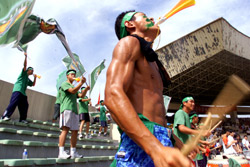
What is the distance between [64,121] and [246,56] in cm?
2044

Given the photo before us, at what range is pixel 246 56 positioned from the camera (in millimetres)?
20000

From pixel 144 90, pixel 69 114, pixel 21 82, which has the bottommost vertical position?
pixel 69 114

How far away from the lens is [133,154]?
122 cm

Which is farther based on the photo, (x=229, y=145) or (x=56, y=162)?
(x=229, y=145)

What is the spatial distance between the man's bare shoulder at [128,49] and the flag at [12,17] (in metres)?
2.18

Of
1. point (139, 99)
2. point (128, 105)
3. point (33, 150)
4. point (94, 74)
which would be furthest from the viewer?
point (94, 74)

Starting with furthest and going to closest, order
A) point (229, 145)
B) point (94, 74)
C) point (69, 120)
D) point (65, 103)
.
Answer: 1. point (229, 145)
2. point (94, 74)
3. point (65, 103)
4. point (69, 120)

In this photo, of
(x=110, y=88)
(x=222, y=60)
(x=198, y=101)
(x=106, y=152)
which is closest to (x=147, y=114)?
(x=110, y=88)

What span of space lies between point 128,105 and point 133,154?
33 cm

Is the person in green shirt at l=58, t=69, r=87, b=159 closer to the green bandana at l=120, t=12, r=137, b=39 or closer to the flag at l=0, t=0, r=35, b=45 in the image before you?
the flag at l=0, t=0, r=35, b=45

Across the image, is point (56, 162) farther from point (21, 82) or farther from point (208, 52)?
point (208, 52)

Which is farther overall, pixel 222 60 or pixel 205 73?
pixel 205 73

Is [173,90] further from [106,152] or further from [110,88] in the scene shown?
[110,88]

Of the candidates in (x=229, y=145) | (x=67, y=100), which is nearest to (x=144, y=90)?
(x=67, y=100)
